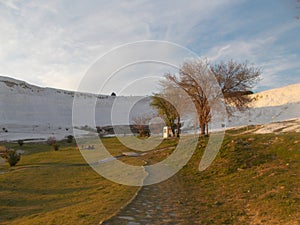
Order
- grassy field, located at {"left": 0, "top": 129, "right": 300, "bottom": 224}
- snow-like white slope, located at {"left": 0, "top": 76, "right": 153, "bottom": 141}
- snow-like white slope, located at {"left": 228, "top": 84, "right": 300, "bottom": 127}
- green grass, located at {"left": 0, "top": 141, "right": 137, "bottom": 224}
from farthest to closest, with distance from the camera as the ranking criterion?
snow-like white slope, located at {"left": 0, "top": 76, "right": 153, "bottom": 141}, snow-like white slope, located at {"left": 228, "top": 84, "right": 300, "bottom": 127}, green grass, located at {"left": 0, "top": 141, "right": 137, "bottom": 224}, grassy field, located at {"left": 0, "top": 129, "right": 300, "bottom": 224}

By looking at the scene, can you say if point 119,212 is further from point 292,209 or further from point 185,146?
point 185,146

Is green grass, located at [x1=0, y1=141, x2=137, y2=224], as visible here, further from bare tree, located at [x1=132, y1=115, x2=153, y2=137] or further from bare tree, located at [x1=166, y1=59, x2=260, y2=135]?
bare tree, located at [x1=132, y1=115, x2=153, y2=137]

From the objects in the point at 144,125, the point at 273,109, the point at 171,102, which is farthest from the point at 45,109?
the point at 273,109

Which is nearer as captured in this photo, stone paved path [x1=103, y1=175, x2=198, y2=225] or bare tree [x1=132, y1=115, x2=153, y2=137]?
stone paved path [x1=103, y1=175, x2=198, y2=225]

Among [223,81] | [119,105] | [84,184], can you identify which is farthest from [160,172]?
[119,105]

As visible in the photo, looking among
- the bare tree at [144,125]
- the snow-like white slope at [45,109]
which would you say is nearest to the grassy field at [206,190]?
the bare tree at [144,125]

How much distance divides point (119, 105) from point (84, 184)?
60953mm

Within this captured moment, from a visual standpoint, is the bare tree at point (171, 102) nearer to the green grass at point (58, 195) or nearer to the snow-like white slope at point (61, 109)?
the snow-like white slope at point (61, 109)

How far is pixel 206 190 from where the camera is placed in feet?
31.6

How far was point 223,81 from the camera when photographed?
72.4ft

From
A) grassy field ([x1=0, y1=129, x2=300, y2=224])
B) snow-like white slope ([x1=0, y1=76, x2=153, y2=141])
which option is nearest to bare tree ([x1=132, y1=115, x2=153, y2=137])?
snow-like white slope ([x1=0, y1=76, x2=153, y2=141])

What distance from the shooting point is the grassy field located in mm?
6680

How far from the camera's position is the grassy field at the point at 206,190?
21.9 feet

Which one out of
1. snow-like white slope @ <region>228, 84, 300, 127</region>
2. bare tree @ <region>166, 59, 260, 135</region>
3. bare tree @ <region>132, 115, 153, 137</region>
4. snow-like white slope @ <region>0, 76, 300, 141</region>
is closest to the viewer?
bare tree @ <region>166, 59, 260, 135</region>
